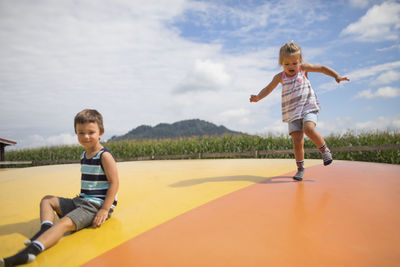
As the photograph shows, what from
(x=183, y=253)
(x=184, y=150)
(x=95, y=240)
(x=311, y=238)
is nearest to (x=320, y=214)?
(x=311, y=238)

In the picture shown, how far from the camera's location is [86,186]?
2.01 metres

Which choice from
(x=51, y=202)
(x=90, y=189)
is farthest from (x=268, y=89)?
(x=51, y=202)

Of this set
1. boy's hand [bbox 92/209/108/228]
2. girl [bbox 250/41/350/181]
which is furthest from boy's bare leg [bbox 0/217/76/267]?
girl [bbox 250/41/350/181]

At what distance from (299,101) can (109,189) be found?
1.99 meters

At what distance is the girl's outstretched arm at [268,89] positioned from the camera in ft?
10.1

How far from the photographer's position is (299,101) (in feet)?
9.37

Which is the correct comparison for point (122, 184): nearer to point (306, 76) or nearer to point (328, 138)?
point (306, 76)

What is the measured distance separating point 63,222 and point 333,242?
1.54 meters

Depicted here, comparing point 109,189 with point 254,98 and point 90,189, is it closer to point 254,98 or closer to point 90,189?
point 90,189

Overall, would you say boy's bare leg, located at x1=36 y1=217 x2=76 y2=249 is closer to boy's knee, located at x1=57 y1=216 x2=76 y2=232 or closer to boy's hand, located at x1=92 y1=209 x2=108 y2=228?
boy's knee, located at x1=57 y1=216 x2=76 y2=232

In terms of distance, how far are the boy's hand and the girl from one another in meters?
1.86

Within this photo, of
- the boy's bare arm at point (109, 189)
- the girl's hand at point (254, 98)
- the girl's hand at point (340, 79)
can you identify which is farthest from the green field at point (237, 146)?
the boy's bare arm at point (109, 189)

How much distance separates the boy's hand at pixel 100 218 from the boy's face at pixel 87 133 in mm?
478

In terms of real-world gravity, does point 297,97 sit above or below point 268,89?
below
